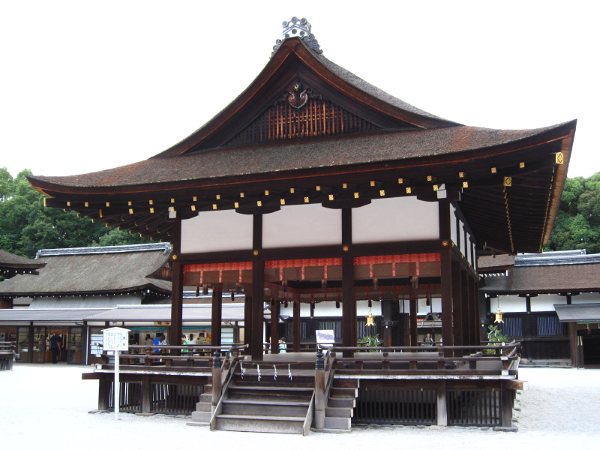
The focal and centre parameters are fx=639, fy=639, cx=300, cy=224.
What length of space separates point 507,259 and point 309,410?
26.5 metres

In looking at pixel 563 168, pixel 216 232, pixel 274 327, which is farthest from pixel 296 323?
pixel 563 168

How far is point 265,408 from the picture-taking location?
12.3 meters

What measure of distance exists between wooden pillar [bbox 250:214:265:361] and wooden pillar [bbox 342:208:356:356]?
1933 millimetres

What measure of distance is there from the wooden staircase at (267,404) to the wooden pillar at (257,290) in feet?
3.61

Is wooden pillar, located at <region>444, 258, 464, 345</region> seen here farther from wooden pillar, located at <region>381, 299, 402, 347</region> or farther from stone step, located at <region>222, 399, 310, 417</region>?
wooden pillar, located at <region>381, 299, 402, 347</region>

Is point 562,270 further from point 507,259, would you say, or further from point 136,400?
point 136,400

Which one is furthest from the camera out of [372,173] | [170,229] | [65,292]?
[65,292]

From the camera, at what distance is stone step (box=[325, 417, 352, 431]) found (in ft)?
38.4

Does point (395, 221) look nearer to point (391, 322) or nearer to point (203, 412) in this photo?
point (203, 412)

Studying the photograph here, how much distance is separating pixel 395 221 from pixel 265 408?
4714 millimetres

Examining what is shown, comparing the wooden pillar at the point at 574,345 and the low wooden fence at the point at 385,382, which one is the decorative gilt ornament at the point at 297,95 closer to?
the low wooden fence at the point at 385,382

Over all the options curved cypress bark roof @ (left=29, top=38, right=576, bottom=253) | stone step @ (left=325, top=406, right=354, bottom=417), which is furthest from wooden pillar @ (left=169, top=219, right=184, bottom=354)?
stone step @ (left=325, top=406, right=354, bottom=417)

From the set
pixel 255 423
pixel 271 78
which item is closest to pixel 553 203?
pixel 271 78

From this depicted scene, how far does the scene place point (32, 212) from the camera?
2452 inches
